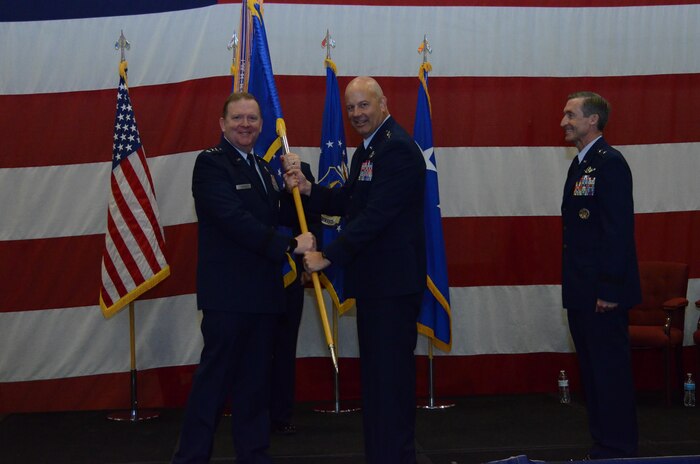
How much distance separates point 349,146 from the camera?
4938 mm

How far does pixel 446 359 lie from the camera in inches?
198

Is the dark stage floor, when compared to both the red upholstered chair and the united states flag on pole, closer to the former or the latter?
the red upholstered chair

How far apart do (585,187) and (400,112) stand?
173cm

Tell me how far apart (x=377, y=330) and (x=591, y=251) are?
1001mm

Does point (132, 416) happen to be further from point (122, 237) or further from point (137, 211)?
point (137, 211)

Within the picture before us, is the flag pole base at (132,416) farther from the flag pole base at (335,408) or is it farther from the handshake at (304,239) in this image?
the handshake at (304,239)

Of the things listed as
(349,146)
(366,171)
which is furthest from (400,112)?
(366,171)

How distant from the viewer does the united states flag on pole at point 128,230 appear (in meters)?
4.44

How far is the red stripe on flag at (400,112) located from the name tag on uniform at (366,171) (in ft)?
5.92

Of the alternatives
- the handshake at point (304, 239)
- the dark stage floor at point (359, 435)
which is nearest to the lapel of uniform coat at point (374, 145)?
the handshake at point (304, 239)

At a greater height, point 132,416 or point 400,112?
point 400,112

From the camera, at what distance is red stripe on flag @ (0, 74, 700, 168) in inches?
188

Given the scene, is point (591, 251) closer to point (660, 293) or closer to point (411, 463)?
point (411, 463)

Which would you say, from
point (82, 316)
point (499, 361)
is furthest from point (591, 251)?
point (82, 316)
